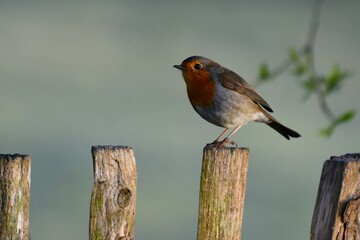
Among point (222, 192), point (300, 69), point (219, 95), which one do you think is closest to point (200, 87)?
point (219, 95)

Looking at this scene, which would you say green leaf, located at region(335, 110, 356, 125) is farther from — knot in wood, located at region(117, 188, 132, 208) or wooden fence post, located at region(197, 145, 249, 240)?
knot in wood, located at region(117, 188, 132, 208)

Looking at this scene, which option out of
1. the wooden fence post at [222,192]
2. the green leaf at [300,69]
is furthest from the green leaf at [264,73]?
the wooden fence post at [222,192]

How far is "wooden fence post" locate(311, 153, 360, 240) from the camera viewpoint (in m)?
3.33

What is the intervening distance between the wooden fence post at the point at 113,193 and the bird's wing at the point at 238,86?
1916 millimetres

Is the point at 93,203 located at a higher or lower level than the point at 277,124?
lower

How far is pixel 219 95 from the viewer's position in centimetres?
533

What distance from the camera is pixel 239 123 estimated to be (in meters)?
5.43

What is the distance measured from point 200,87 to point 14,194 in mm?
2051

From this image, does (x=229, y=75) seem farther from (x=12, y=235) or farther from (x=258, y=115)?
(x=12, y=235)

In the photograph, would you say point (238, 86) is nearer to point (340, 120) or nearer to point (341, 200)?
point (340, 120)

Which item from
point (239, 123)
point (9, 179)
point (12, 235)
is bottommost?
point (12, 235)

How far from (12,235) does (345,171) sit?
54.1 inches

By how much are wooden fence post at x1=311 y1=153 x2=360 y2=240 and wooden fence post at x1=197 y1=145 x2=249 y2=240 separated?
394mm

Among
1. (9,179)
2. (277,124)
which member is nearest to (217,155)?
(9,179)
